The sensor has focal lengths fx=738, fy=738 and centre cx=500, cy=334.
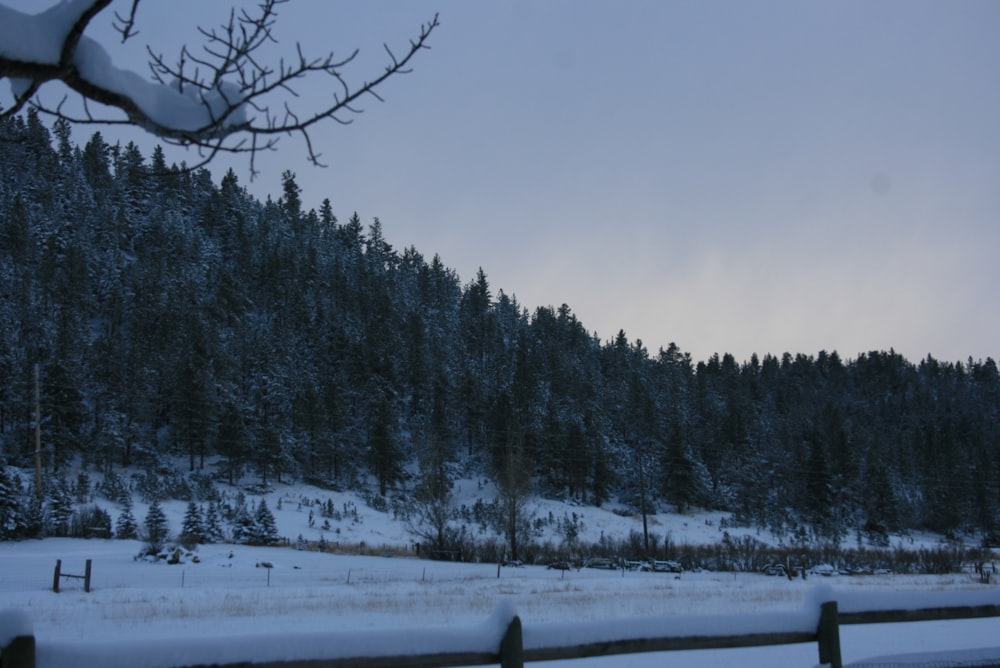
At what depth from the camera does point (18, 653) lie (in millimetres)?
2971

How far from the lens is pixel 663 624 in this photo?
14.3ft

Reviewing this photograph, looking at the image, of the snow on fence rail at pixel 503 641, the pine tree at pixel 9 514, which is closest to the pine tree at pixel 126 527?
the pine tree at pixel 9 514

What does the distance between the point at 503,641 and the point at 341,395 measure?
250ft

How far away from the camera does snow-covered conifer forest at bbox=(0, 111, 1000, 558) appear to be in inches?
2350

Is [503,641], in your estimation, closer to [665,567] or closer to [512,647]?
[512,647]

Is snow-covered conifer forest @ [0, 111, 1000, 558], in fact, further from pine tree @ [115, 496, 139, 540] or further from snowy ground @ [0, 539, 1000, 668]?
snowy ground @ [0, 539, 1000, 668]

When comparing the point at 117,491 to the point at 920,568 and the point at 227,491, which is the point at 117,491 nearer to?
the point at 227,491

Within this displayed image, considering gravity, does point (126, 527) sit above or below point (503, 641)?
below

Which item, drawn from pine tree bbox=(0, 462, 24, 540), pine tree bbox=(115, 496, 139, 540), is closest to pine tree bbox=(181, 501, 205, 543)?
pine tree bbox=(115, 496, 139, 540)

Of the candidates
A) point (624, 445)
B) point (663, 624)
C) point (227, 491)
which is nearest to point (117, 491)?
point (227, 491)

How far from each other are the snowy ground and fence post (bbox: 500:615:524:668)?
14cm

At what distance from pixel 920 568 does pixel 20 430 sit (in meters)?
61.3

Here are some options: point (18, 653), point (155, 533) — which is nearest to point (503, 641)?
point (18, 653)

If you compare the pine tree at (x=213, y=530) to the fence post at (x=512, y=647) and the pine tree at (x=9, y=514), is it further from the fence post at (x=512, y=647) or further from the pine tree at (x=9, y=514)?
the fence post at (x=512, y=647)
